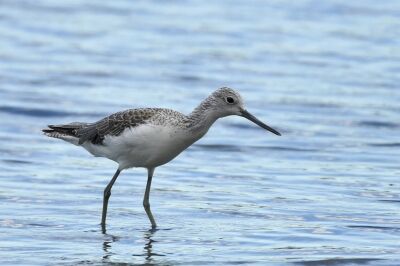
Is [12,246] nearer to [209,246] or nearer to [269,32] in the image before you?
[209,246]

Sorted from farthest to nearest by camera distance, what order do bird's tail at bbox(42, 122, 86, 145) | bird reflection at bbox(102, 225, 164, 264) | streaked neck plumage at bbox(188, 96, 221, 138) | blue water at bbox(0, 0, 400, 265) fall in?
bird's tail at bbox(42, 122, 86, 145) < streaked neck plumage at bbox(188, 96, 221, 138) < blue water at bbox(0, 0, 400, 265) < bird reflection at bbox(102, 225, 164, 264)

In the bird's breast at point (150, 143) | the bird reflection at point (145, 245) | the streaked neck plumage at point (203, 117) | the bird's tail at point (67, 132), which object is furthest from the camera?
the bird's tail at point (67, 132)

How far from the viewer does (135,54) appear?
2386 centimetres

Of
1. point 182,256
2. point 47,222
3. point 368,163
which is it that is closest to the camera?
point 182,256

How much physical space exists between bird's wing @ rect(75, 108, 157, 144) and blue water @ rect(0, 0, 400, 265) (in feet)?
2.77

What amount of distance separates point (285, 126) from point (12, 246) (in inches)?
301

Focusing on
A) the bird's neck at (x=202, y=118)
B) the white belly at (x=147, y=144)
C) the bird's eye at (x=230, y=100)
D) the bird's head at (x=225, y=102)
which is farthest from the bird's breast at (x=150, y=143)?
the bird's eye at (x=230, y=100)

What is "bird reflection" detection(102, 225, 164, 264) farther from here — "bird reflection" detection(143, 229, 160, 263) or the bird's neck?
the bird's neck

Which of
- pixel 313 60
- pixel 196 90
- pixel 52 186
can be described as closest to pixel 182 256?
pixel 52 186

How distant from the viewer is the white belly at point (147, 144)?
11570 millimetres

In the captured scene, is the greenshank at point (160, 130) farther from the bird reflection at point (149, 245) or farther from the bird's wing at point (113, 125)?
the bird reflection at point (149, 245)

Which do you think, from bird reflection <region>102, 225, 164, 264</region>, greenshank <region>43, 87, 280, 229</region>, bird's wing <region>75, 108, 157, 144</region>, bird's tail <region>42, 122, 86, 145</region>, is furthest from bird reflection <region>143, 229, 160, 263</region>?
bird's tail <region>42, 122, 86, 145</region>

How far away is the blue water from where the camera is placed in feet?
37.1

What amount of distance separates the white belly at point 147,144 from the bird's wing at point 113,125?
73mm
